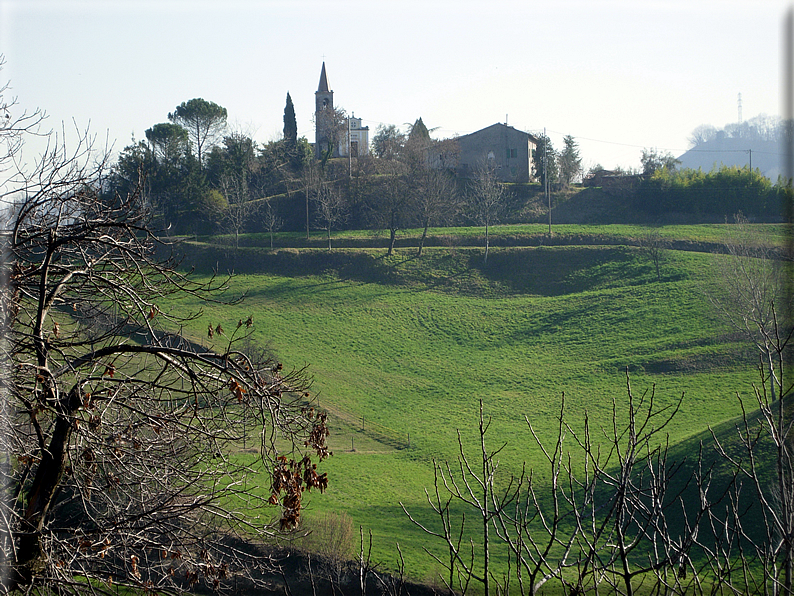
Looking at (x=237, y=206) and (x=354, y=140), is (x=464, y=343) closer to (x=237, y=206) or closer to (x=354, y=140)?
(x=237, y=206)

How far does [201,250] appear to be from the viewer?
43656mm

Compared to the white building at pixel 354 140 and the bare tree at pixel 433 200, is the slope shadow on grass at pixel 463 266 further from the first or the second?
the white building at pixel 354 140

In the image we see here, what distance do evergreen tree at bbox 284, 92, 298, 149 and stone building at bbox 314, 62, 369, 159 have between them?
A: 2.91 m

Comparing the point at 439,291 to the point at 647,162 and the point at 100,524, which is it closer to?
the point at 647,162

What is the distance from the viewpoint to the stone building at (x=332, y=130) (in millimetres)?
62281

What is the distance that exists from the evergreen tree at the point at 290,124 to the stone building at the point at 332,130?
9.54ft

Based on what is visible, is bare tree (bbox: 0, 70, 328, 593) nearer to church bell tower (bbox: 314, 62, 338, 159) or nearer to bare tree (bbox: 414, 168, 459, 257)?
bare tree (bbox: 414, 168, 459, 257)

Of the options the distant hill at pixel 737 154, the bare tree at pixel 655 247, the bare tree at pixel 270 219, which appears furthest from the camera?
the bare tree at pixel 270 219

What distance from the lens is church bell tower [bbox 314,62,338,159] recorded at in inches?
2495

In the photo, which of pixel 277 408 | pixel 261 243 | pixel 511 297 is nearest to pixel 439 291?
pixel 511 297

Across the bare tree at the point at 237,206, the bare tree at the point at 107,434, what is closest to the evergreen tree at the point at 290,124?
the bare tree at the point at 237,206

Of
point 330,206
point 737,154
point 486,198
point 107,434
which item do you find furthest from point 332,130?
point 107,434

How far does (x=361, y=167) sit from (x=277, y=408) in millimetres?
53492

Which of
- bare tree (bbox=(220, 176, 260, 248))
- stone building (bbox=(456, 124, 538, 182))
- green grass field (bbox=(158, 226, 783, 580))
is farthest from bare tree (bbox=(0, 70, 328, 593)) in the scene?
stone building (bbox=(456, 124, 538, 182))
